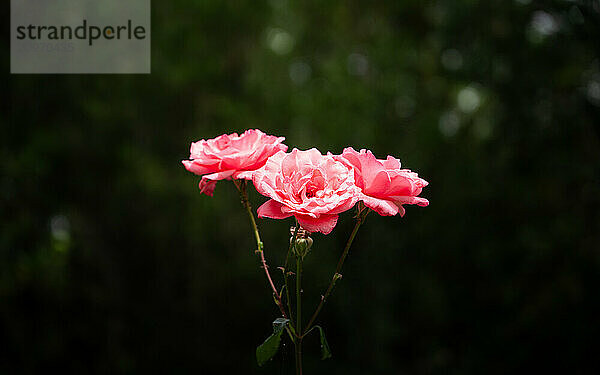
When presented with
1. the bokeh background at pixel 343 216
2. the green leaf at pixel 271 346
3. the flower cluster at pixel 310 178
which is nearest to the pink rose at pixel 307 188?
the flower cluster at pixel 310 178

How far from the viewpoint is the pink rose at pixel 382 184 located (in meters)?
0.67

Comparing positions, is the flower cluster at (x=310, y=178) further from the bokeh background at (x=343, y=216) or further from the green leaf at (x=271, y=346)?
the bokeh background at (x=343, y=216)

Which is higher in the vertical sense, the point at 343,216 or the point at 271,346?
the point at 271,346

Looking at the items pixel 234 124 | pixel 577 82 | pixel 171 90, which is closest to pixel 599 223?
A: pixel 577 82

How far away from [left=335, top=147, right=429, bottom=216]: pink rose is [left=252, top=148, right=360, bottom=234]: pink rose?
0.02 meters

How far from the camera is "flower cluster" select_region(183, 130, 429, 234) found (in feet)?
2.13

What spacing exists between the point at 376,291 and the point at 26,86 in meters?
1.76

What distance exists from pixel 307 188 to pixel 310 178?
1 cm

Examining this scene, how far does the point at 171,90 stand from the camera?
268cm

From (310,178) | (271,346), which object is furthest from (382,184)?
(271,346)

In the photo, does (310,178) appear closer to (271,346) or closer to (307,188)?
(307,188)

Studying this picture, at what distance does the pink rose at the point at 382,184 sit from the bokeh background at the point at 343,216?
71.2 inches

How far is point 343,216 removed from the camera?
2.55 m

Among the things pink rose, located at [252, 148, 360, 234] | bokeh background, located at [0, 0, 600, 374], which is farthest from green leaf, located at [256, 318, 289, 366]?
bokeh background, located at [0, 0, 600, 374]
